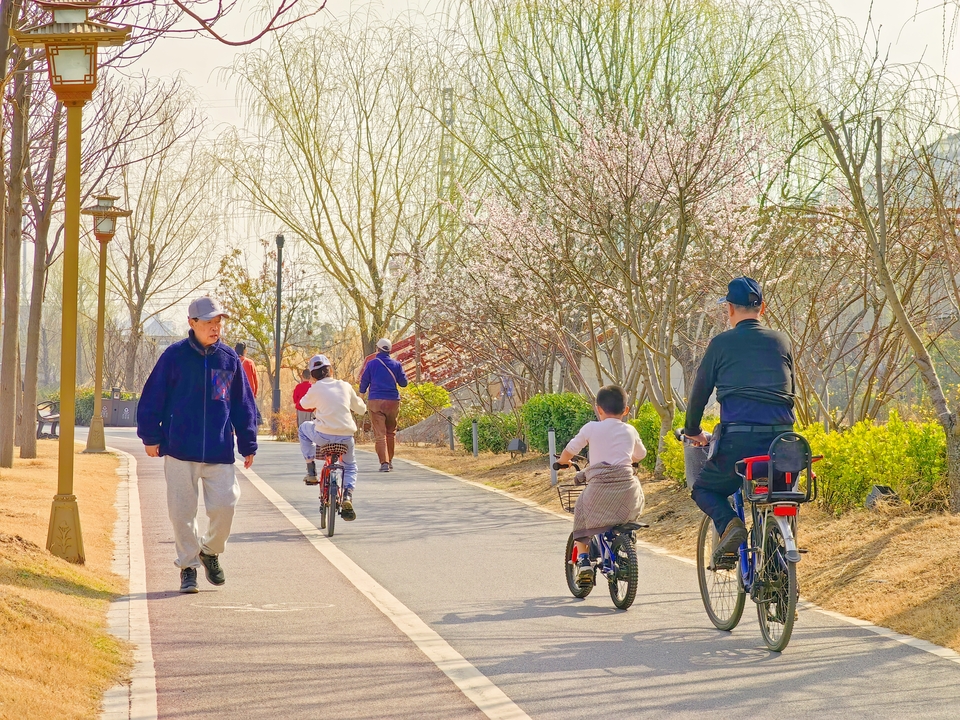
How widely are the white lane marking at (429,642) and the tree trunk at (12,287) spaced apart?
6.95m

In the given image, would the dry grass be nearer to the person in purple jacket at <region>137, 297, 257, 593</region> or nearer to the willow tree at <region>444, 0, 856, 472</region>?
the person in purple jacket at <region>137, 297, 257, 593</region>

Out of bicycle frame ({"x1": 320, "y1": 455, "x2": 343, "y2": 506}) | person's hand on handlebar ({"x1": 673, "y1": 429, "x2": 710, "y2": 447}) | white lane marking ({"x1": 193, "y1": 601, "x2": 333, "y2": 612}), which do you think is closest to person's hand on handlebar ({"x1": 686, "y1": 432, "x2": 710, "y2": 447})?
person's hand on handlebar ({"x1": 673, "y1": 429, "x2": 710, "y2": 447})

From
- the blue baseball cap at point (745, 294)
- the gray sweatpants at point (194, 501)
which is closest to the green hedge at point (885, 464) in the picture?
the blue baseball cap at point (745, 294)

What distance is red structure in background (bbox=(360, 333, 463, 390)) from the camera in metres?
29.4

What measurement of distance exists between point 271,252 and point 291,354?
15.9 ft

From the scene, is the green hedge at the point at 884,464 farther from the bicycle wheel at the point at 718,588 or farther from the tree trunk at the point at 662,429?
the tree trunk at the point at 662,429

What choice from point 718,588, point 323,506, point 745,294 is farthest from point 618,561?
point 323,506

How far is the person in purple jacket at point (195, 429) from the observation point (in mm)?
8586

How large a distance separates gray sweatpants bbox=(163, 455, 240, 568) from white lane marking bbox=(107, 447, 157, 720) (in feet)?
1.49

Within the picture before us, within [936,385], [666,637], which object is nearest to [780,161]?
[936,385]

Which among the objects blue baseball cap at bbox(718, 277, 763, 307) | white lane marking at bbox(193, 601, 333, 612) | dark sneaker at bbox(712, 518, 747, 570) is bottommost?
white lane marking at bbox(193, 601, 333, 612)

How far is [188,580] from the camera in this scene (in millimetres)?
8750

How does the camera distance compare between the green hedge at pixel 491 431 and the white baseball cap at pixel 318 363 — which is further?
the green hedge at pixel 491 431

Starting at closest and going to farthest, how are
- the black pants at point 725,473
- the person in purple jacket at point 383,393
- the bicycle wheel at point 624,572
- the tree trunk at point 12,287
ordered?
the black pants at point 725,473 < the bicycle wheel at point 624,572 < the tree trunk at point 12,287 < the person in purple jacket at point 383,393
